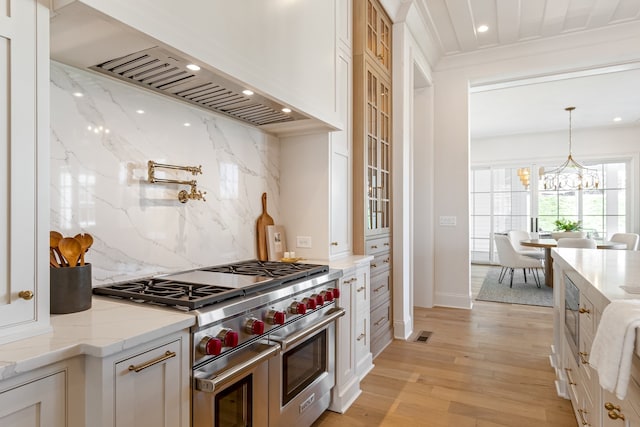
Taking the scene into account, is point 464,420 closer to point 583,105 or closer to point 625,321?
point 625,321

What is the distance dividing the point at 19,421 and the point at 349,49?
2.77 m

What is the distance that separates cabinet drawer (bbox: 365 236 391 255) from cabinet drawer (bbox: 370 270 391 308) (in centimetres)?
21

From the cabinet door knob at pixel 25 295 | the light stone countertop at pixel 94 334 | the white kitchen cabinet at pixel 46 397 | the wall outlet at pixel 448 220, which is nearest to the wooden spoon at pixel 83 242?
Answer: the light stone countertop at pixel 94 334

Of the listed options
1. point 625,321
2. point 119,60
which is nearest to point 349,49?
point 119,60

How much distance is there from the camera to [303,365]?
1.93 m

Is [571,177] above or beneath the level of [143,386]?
above

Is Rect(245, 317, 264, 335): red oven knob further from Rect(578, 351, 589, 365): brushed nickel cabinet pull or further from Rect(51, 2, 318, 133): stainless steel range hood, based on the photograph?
Rect(578, 351, 589, 365): brushed nickel cabinet pull

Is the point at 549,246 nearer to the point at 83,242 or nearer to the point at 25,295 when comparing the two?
the point at 83,242

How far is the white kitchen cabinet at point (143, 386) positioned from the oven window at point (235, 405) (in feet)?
0.56

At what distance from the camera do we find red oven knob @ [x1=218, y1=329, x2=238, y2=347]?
4.41ft

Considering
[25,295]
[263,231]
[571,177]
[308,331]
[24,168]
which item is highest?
[571,177]

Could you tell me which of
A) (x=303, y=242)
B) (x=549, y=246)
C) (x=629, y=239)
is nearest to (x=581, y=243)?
(x=549, y=246)

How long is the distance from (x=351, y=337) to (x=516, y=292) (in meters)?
4.26

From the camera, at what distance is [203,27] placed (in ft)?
4.88
